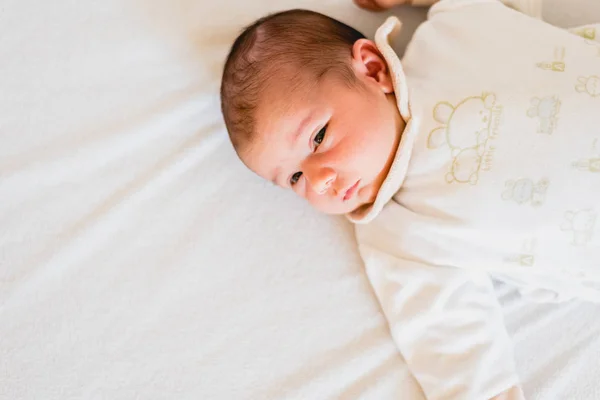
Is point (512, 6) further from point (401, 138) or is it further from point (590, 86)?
point (401, 138)

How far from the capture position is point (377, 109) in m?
1.09

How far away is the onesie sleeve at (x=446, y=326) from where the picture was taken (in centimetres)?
110

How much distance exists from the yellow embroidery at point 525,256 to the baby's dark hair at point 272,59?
435mm

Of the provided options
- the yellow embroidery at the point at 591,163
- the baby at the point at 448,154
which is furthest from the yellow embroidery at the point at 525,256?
the yellow embroidery at the point at 591,163

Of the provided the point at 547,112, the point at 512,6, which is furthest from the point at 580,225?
the point at 512,6

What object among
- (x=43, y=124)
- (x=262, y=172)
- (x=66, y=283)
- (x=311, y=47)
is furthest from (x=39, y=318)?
(x=311, y=47)

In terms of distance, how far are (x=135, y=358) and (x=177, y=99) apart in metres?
0.50

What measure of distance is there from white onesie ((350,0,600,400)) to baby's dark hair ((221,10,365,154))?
11 centimetres

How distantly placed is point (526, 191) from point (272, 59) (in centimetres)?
50

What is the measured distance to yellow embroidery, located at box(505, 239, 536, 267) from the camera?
3.70 feet

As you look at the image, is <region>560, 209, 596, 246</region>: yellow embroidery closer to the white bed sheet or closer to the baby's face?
the white bed sheet

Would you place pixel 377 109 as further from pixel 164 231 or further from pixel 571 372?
pixel 571 372

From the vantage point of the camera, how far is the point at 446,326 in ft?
3.70

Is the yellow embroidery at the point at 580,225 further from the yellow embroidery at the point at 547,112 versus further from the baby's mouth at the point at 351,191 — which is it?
the baby's mouth at the point at 351,191
